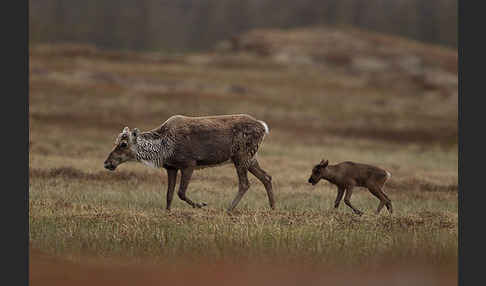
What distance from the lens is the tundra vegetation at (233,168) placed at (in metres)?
13.2

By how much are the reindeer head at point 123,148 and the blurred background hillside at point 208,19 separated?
137 m

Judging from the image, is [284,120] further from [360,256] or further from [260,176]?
[360,256]

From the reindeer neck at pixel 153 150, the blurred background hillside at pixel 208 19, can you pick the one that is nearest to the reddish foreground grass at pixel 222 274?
the reindeer neck at pixel 153 150

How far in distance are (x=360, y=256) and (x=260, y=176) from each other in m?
4.78

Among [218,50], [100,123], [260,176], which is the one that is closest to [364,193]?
[260,176]

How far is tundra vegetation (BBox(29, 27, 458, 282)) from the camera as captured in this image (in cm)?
1325

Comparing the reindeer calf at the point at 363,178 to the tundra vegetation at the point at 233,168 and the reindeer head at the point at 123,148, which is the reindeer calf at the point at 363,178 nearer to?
the tundra vegetation at the point at 233,168

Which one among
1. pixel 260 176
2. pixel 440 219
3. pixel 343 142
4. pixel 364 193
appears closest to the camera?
pixel 440 219

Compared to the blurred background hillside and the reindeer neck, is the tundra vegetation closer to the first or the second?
the reindeer neck

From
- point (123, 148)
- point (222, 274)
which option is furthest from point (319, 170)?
point (222, 274)

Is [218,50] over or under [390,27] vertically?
under

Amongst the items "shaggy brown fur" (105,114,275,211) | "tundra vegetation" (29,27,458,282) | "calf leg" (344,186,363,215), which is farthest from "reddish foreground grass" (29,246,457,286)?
"shaggy brown fur" (105,114,275,211)

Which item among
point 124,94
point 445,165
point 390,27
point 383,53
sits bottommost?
point 445,165

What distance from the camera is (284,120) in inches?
1832
